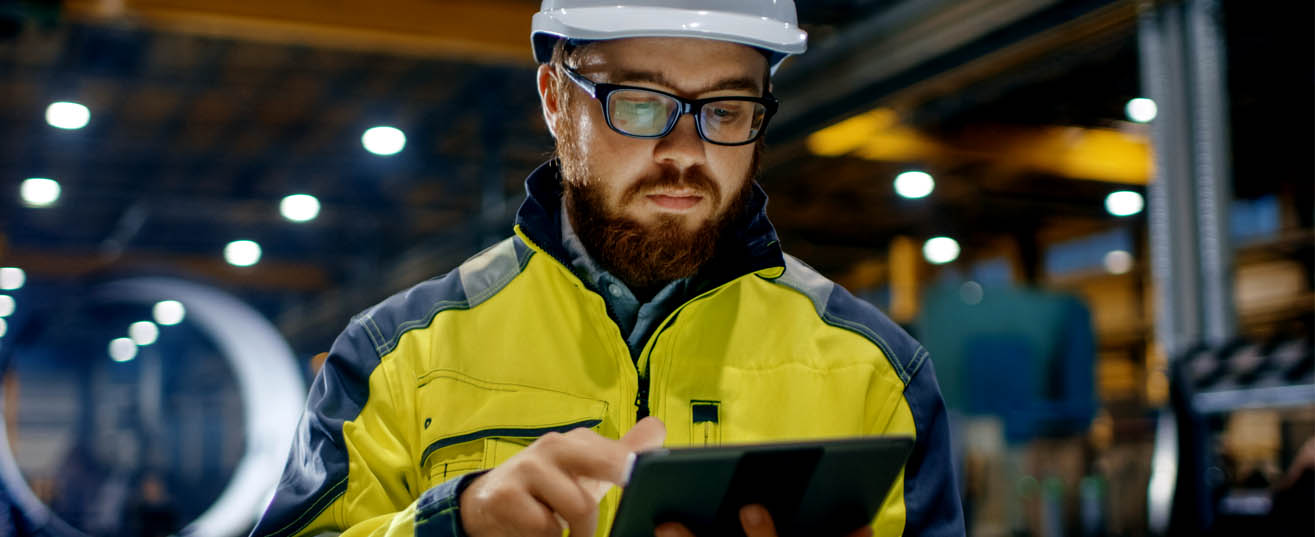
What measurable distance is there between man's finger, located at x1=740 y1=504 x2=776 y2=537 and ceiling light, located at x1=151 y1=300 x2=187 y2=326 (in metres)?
8.07

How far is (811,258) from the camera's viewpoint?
16766 mm

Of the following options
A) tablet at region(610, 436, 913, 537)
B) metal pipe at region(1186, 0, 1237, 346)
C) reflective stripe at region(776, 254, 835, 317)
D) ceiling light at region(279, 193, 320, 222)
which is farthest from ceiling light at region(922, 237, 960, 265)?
tablet at region(610, 436, 913, 537)

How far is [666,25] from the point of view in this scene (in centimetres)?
140

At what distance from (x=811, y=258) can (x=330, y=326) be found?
791 cm

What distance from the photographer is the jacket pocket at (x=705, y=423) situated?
4.69 feet

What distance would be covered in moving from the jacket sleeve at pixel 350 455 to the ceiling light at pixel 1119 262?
44.9 ft

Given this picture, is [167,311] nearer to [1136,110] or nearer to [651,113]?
[1136,110]

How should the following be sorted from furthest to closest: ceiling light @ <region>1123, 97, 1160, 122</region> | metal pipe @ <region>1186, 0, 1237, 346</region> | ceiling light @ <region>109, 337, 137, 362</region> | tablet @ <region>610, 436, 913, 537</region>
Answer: ceiling light @ <region>109, 337, 137, 362</region>, ceiling light @ <region>1123, 97, 1160, 122</region>, metal pipe @ <region>1186, 0, 1237, 346</region>, tablet @ <region>610, 436, 913, 537</region>

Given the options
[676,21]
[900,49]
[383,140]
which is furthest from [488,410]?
[383,140]

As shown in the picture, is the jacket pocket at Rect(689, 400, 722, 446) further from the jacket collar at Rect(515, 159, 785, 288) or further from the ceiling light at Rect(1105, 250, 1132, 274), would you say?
the ceiling light at Rect(1105, 250, 1132, 274)

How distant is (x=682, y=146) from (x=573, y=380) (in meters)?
0.30

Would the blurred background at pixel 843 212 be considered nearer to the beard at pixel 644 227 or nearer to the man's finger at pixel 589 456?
the beard at pixel 644 227

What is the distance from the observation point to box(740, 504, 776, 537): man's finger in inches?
42.5

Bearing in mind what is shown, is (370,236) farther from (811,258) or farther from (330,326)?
(811,258)
